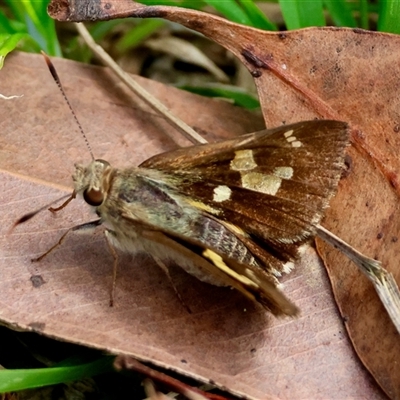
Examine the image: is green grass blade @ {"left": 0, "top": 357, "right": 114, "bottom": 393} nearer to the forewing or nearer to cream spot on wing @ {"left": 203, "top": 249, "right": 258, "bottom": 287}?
cream spot on wing @ {"left": 203, "top": 249, "right": 258, "bottom": 287}

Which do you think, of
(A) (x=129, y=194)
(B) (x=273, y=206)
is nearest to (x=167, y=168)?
(A) (x=129, y=194)

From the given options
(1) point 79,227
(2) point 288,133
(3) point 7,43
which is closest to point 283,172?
(2) point 288,133

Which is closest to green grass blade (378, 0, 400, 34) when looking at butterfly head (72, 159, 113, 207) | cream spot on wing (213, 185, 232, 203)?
cream spot on wing (213, 185, 232, 203)

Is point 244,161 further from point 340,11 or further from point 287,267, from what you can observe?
point 340,11

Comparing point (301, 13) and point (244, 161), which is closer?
point (244, 161)

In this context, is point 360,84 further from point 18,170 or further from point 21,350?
point 21,350
